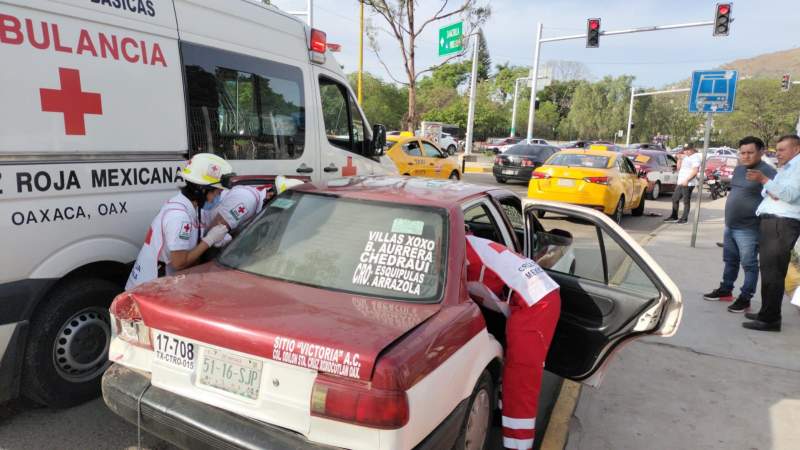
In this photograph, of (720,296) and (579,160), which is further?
(579,160)

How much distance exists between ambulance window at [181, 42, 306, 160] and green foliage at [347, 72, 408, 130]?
40093mm

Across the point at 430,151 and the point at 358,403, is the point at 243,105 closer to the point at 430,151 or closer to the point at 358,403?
the point at 358,403

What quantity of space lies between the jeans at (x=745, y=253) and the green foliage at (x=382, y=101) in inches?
1580

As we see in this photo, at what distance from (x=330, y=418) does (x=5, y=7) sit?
2625 millimetres

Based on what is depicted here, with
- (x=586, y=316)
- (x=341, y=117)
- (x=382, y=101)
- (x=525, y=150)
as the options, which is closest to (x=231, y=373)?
(x=586, y=316)

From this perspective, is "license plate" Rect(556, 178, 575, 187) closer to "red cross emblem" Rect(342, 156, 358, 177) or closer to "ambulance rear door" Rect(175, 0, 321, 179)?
"red cross emblem" Rect(342, 156, 358, 177)

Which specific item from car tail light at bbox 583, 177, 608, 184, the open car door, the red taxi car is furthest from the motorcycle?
the red taxi car

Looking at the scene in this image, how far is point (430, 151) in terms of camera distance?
13.9m

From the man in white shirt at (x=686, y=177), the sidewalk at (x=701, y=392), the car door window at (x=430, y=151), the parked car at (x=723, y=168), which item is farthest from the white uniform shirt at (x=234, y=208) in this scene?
the parked car at (x=723, y=168)

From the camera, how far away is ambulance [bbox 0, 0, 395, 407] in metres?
2.77

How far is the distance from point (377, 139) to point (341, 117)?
23.7 inches

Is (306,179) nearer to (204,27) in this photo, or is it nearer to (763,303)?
(204,27)

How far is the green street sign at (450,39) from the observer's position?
19.9 m

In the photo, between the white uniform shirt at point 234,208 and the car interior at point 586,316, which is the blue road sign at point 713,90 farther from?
the white uniform shirt at point 234,208
